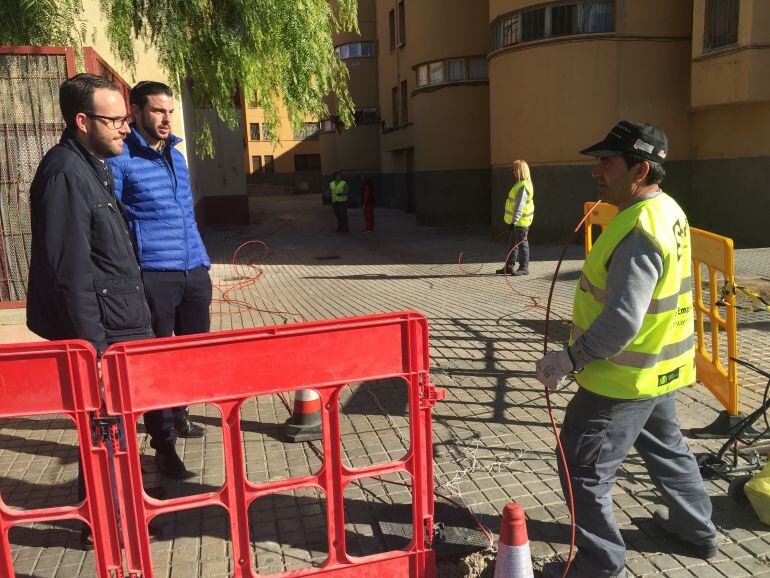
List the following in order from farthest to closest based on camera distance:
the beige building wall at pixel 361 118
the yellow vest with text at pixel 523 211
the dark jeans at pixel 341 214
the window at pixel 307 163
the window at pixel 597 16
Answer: the window at pixel 307 163, the beige building wall at pixel 361 118, the dark jeans at pixel 341 214, the window at pixel 597 16, the yellow vest with text at pixel 523 211

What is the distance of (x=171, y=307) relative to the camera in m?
3.86

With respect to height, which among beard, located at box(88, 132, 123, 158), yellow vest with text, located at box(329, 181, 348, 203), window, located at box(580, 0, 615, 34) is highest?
window, located at box(580, 0, 615, 34)

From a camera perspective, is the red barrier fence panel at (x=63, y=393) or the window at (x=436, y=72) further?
the window at (x=436, y=72)

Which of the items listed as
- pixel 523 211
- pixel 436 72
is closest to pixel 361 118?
pixel 436 72

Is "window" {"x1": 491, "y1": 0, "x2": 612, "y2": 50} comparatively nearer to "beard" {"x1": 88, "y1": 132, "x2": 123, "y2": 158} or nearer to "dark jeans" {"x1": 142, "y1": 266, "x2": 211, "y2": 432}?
"dark jeans" {"x1": 142, "y1": 266, "x2": 211, "y2": 432}

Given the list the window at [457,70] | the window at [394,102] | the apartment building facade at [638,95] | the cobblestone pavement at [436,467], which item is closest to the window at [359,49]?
Answer: the window at [394,102]

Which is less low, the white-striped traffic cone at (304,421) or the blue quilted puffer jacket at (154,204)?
the blue quilted puffer jacket at (154,204)

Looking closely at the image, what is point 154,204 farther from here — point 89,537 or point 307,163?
point 307,163

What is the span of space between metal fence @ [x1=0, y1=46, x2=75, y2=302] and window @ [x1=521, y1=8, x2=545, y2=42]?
1185cm

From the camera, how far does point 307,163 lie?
46.1m

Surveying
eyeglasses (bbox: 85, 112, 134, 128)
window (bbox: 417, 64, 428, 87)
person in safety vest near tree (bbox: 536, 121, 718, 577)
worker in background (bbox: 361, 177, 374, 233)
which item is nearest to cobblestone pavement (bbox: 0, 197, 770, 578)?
person in safety vest near tree (bbox: 536, 121, 718, 577)

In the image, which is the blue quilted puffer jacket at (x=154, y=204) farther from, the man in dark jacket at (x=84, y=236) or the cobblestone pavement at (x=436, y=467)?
the cobblestone pavement at (x=436, y=467)

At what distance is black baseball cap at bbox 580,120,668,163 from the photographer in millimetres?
2543

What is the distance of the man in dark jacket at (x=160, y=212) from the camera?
142 inches
